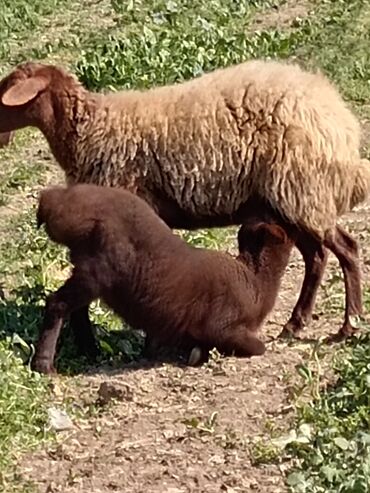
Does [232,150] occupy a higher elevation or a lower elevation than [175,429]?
higher

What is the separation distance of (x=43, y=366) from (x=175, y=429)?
1195mm

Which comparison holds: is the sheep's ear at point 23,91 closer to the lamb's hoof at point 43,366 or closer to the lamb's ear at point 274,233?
the lamb's ear at point 274,233

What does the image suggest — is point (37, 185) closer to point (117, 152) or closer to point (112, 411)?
point (117, 152)

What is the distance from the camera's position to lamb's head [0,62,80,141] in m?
8.90

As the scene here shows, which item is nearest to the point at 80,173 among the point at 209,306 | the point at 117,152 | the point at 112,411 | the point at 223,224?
the point at 117,152

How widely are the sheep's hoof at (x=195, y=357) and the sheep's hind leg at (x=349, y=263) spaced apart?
3.43 feet

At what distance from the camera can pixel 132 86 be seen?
1273cm

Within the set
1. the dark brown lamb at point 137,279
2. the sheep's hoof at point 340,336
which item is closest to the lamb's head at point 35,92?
the dark brown lamb at point 137,279

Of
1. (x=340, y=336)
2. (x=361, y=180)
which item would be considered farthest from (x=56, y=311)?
(x=361, y=180)

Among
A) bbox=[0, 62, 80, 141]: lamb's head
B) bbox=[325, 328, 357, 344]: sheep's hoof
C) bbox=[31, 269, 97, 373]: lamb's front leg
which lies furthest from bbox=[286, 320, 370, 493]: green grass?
bbox=[0, 62, 80, 141]: lamb's head

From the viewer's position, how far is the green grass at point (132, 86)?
21.0 feet

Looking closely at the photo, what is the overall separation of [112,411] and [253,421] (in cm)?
74

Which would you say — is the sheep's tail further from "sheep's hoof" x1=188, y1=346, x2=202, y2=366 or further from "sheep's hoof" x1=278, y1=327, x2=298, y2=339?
"sheep's hoof" x1=188, y1=346, x2=202, y2=366

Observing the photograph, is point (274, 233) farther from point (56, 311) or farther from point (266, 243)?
point (56, 311)
